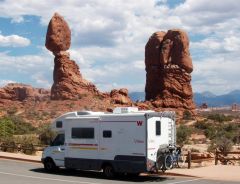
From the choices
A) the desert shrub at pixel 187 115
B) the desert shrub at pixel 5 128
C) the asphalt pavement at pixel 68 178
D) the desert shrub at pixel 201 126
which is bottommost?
the asphalt pavement at pixel 68 178

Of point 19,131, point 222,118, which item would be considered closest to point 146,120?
point 19,131

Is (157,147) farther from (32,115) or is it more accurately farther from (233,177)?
(32,115)

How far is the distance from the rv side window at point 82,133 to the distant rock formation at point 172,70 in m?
63.5

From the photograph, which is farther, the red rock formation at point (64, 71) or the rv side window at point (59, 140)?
the red rock formation at point (64, 71)

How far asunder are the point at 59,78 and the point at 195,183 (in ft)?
235

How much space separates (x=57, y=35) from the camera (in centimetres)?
8625

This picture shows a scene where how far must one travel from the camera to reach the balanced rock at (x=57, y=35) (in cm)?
8581

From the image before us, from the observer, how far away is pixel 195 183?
19.0 metres

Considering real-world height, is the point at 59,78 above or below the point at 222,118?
above

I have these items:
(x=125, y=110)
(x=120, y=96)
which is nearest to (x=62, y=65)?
(x=120, y=96)

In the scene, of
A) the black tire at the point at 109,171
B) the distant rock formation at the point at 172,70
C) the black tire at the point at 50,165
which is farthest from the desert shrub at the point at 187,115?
the black tire at the point at 109,171

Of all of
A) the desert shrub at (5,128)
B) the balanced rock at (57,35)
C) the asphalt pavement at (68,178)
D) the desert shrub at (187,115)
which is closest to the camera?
the asphalt pavement at (68,178)

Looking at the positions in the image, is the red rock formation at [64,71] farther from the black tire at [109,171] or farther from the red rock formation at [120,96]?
the black tire at [109,171]

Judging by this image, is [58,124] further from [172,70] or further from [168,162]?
[172,70]
